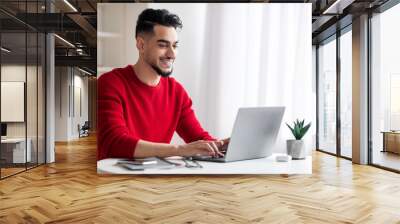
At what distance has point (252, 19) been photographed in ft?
18.0

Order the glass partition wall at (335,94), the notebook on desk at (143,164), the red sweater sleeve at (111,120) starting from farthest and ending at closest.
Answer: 1. the glass partition wall at (335,94)
2. the red sweater sleeve at (111,120)
3. the notebook on desk at (143,164)

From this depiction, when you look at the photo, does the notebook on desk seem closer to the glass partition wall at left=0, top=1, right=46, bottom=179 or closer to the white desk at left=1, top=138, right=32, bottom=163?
the white desk at left=1, top=138, right=32, bottom=163

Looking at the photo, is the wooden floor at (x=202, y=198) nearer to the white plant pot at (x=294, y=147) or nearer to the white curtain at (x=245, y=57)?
the white plant pot at (x=294, y=147)

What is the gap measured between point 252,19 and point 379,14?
104 inches

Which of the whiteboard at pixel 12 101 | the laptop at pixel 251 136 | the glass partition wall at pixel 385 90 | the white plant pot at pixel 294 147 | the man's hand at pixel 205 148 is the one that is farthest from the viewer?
the glass partition wall at pixel 385 90

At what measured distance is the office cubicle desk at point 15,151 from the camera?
5.74m

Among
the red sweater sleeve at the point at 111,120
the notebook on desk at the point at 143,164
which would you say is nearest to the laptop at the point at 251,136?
the notebook on desk at the point at 143,164

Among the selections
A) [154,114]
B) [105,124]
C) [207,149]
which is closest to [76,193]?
[105,124]

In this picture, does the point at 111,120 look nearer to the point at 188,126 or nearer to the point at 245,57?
the point at 188,126

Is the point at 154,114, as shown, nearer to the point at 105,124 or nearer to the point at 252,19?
the point at 105,124

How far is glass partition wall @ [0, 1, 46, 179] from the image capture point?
5.66 metres

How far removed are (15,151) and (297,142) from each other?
13.3ft

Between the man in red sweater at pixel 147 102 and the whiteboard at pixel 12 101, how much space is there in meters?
1.44

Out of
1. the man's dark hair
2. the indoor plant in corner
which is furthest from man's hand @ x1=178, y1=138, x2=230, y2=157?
the man's dark hair
